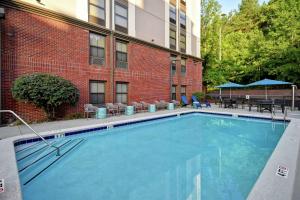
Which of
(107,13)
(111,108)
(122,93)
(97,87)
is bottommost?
(111,108)

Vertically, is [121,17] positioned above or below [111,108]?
above

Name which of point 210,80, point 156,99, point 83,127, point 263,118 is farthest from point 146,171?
point 210,80

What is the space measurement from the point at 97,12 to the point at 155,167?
10.4 m

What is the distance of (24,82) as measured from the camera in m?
7.79

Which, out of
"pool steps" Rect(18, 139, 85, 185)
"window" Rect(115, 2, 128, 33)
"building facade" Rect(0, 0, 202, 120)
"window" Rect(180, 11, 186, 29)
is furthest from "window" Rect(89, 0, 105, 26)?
"window" Rect(180, 11, 186, 29)

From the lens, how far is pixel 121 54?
43.0 ft

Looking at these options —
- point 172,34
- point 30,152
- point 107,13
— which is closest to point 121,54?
point 107,13

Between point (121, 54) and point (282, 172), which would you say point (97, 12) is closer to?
point (121, 54)

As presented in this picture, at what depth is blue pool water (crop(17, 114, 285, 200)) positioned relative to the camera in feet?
12.0

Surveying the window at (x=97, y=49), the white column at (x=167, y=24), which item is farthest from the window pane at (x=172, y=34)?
the window at (x=97, y=49)

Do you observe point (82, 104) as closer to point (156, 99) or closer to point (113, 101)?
point (113, 101)

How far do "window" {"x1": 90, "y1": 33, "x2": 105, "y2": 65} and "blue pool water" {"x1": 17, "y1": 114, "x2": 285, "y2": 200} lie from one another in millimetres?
5018

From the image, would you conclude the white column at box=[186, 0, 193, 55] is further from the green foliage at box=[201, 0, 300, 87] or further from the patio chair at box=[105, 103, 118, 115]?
the patio chair at box=[105, 103, 118, 115]

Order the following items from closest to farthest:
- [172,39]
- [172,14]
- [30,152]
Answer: [30,152] < [172,14] < [172,39]
